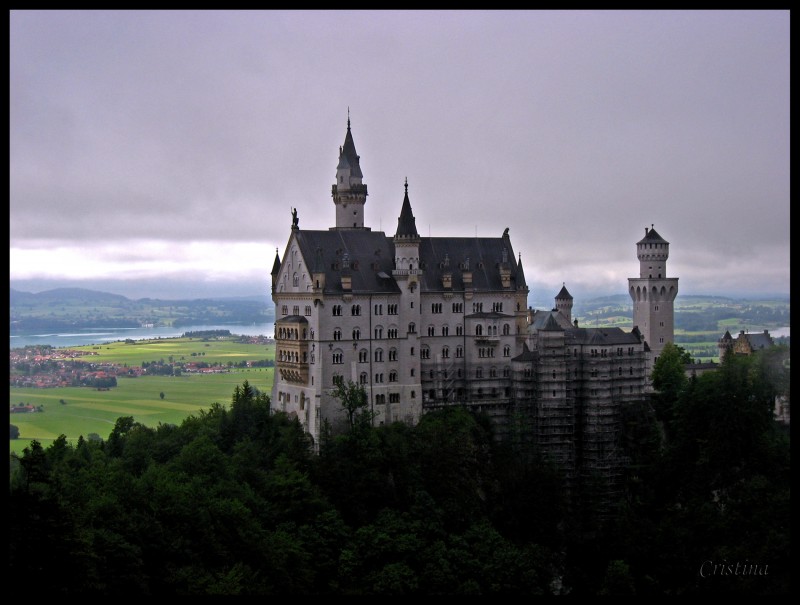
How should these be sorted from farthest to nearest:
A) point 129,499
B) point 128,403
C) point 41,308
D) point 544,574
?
1. point 41,308
2. point 128,403
3. point 544,574
4. point 129,499

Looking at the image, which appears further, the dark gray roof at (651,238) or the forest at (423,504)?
the dark gray roof at (651,238)

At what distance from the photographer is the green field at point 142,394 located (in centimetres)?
9575

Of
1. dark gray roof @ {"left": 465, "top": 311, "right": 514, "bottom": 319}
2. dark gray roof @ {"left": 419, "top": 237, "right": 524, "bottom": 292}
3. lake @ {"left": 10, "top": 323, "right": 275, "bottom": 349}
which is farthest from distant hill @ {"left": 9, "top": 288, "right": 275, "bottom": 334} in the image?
dark gray roof @ {"left": 465, "top": 311, "right": 514, "bottom": 319}

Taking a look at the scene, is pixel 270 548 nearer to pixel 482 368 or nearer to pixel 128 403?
pixel 482 368

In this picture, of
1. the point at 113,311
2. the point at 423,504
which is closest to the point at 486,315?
the point at 423,504

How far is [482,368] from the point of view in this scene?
86.2m

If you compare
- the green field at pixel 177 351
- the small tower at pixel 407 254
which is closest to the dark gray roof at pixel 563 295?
the small tower at pixel 407 254

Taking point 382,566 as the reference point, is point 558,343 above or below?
above

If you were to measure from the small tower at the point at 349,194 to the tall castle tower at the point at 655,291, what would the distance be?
3257 cm

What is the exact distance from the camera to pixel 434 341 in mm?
84938

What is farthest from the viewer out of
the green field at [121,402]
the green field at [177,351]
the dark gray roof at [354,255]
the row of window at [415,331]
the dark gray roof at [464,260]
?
the green field at [177,351]

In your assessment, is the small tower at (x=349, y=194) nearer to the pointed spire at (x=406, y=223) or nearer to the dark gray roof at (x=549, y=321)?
the pointed spire at (x=406, y=223)
